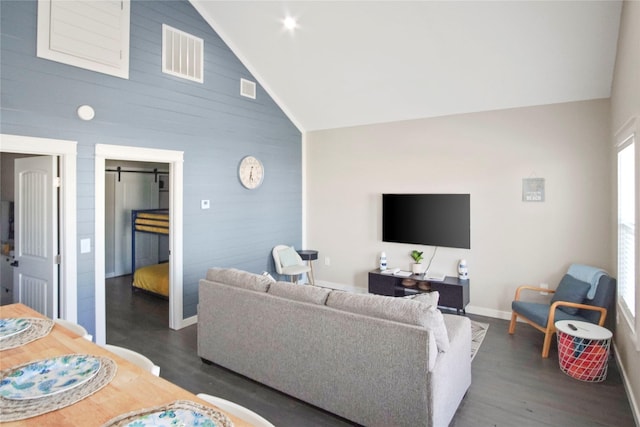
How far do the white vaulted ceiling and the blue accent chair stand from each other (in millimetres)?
2131

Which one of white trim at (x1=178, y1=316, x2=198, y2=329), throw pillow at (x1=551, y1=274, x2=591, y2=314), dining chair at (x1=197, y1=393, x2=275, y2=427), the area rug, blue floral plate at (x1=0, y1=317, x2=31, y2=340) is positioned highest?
blue floral plate at (x1=0, y1=317, x2=31, y2=340)

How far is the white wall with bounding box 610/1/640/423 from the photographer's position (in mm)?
2553

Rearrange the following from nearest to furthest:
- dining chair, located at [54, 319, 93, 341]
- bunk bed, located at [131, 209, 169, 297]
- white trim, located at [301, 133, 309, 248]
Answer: dining chair, located at [54, 319, 93, 341]
bunk bed, located at [131, 209, 169, 297]
white trim, located at [301, 133, 309, 248]

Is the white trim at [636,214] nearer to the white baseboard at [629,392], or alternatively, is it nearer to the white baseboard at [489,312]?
the white baseboard at [629,392]

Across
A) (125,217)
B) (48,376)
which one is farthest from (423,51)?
(125,217)

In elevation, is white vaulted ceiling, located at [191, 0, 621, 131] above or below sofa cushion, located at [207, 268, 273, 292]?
above

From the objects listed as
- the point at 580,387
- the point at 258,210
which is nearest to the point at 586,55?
the point at 580,387

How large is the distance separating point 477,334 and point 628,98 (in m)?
2.75

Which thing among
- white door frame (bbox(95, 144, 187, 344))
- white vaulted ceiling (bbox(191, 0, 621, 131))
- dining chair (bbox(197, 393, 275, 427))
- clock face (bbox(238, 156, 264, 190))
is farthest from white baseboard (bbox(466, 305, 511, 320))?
dining chair (bbox(197, 393, 275, 427))

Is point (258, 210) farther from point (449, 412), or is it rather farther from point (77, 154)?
point (449, 412)

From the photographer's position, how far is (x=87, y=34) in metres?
A: 3.42

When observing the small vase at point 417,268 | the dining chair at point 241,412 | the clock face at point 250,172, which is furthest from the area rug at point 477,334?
the clock face at point 250,172

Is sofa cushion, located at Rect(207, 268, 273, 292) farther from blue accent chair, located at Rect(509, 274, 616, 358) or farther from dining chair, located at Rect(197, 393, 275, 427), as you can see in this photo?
blue accent chair, located at Rect(509, 274, 616, 358)

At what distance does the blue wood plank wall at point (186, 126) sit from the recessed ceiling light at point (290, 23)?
1020 mm
